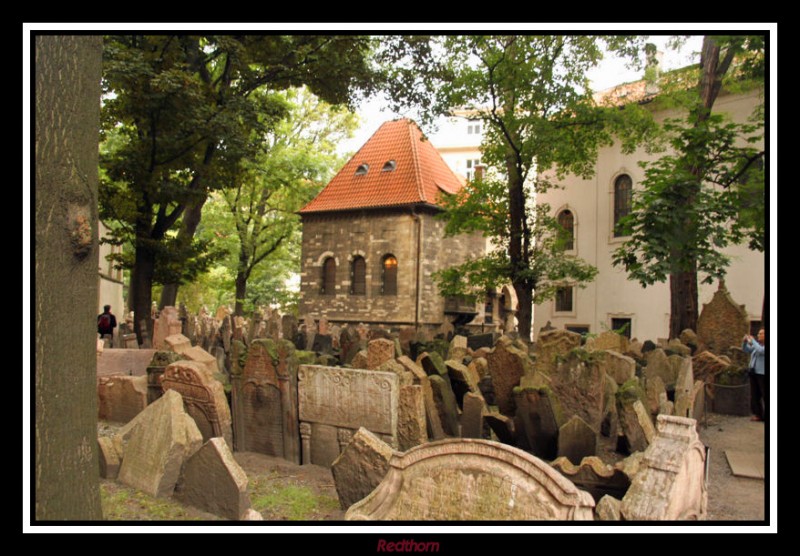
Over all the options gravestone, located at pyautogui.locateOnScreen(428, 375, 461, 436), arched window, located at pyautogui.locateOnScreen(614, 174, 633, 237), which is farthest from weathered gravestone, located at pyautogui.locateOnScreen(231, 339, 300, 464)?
arched window, located at pyautogui.locateOnScreen(614, 174, 633, 237)

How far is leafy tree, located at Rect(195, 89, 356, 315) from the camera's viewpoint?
83.8 ft

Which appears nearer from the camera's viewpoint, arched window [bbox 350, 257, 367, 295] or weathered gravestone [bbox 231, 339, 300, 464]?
weathered gravestone [bbox 231, 339, 300, 464]

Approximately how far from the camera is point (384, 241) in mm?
28688

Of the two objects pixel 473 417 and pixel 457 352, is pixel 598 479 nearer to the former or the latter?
pixel 473 417

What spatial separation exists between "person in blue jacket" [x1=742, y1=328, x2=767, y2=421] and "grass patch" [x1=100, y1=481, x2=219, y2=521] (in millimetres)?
7858

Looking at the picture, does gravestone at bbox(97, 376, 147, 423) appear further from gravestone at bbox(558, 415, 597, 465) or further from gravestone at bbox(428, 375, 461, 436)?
gravestone at bbox(558, 415, 597, 465)

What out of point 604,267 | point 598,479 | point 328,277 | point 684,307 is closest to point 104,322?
point 598,479

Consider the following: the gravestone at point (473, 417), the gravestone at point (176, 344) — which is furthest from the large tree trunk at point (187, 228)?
the gravestone at point (473, 417)

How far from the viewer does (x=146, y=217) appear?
1442cm

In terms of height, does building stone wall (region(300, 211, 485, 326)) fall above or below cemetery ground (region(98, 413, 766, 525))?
above

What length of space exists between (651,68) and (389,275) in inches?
629

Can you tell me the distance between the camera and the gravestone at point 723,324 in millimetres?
12797
